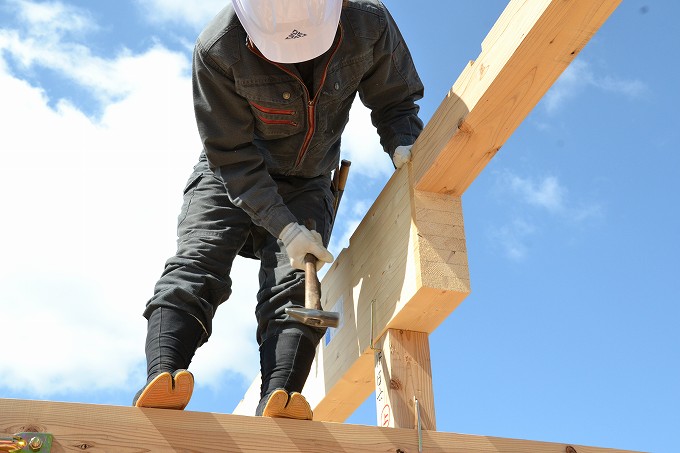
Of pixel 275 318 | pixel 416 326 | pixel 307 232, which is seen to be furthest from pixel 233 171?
pixel 416 326

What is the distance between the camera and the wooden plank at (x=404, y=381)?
2.38m

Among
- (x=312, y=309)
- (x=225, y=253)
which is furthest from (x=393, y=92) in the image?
(x=312, y=309)

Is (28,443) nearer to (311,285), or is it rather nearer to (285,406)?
(285,406)

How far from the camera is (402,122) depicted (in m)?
2.93

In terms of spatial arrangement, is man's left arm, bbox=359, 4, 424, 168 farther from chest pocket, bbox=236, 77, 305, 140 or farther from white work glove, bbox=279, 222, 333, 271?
white work glove, bbox=279, 222, 333, 271

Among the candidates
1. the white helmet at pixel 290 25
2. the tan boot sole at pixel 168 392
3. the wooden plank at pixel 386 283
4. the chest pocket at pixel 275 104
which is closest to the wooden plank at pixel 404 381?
the wooden plank at pixel 386 283

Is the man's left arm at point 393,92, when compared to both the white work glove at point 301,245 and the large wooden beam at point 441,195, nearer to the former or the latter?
the large wooden beam at point 441,195

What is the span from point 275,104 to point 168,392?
40.0 inches

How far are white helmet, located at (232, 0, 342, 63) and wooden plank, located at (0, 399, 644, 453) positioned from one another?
1.08 m

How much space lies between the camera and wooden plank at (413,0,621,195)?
6.93 feet

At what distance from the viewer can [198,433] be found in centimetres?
205

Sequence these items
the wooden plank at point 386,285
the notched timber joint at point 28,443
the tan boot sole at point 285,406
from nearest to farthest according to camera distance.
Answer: the notched timber joint at point 28,443 < the tan boot sole at point 285,406 < the wooden plank at point 386,285

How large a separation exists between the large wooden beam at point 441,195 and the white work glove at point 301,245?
0.72 ft

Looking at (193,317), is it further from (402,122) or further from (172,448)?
(402,122)
